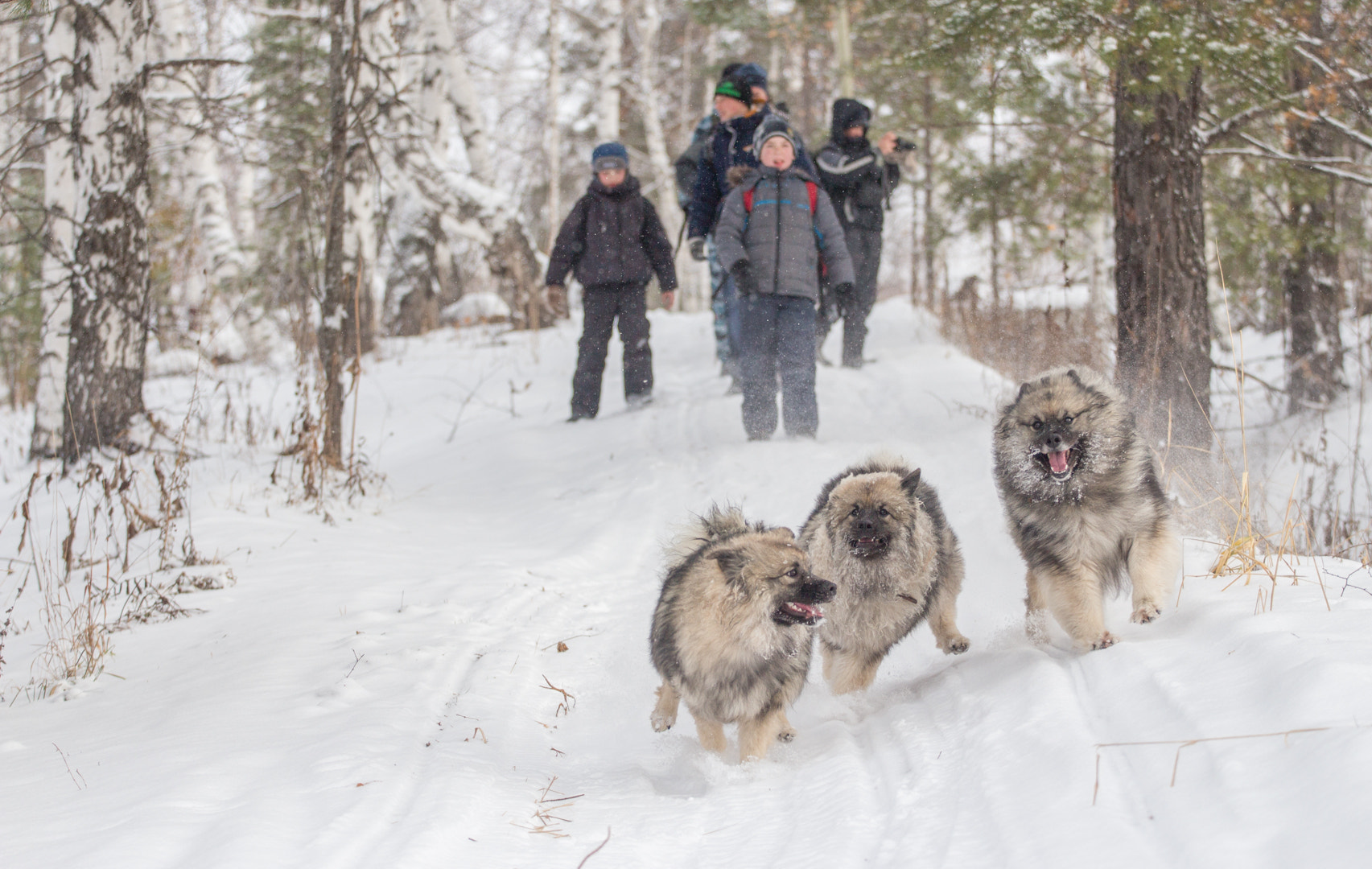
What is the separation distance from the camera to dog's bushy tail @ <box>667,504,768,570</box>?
13.3ft

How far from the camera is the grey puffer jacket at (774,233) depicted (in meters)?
7.28

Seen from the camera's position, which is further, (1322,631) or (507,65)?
(507,65)

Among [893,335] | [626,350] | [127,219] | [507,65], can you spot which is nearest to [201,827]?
[127,219]

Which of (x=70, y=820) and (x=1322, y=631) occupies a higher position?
(x=1322, y=631)

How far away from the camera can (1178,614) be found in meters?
3.65

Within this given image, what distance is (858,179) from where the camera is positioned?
9.50 metres

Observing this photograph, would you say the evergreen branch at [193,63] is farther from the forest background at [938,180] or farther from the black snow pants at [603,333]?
the black snow pants at [603,333]

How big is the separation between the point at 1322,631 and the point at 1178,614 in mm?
729

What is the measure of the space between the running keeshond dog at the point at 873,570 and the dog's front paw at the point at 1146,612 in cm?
77

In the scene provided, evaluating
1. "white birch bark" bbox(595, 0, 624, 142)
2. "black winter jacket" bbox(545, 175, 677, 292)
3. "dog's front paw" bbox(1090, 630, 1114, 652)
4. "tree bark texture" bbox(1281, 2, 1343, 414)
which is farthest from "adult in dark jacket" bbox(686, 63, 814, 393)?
"white birch bark" bbox(595, 0, 624, 142)

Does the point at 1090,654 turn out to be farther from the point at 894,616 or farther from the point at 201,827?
the point at 201,827

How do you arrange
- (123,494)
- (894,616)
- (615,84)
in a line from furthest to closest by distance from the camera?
(615,84), (123,494), (894,616)

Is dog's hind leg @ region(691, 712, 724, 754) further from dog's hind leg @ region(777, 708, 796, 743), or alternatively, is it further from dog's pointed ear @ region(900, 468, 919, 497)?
dog's pointed ear @ region(900, 468, 919, 497)

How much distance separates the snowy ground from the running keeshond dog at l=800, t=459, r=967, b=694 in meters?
0.21
